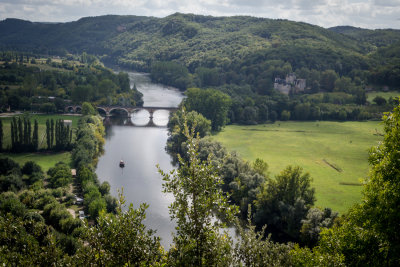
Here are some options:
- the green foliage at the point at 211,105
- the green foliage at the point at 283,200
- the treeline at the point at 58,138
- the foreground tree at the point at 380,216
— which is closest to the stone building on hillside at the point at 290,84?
the green foliage at the point at 211,105

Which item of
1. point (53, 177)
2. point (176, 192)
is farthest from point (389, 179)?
point (53, 177)

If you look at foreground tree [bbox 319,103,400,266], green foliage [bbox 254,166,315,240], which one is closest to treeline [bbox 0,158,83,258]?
foreground tree [bbox 319,103,400,266]

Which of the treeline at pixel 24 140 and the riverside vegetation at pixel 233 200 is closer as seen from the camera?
the riverside vegetation at pixel 233 200

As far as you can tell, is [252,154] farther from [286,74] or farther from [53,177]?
[286,74]

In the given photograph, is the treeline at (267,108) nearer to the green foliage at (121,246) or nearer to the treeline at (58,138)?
the treeline at (58,138)

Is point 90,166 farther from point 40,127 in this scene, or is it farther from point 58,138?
point 40,127

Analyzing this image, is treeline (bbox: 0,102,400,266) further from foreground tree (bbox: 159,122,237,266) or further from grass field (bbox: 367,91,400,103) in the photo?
grass field (bbox: 367,91,400,103)
